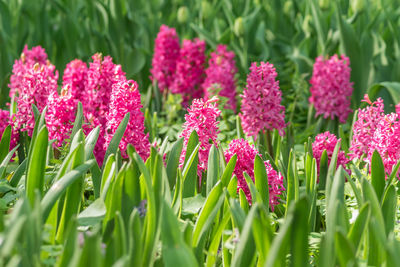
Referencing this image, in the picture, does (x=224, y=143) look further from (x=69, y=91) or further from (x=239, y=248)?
(x=239, y=248)

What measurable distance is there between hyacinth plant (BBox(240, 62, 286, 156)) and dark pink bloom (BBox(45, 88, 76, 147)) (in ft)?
2.29

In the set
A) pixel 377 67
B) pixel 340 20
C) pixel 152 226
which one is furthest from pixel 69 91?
pixel 377 67

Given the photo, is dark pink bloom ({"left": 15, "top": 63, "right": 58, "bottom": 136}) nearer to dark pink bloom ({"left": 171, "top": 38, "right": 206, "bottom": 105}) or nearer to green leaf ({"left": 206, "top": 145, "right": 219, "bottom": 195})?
green leaf ({"left": 206, "top": 145, "right": 219, "bottom": 195})

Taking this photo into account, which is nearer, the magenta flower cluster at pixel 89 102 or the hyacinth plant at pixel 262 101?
the magenta flower cluster at pixel 89 102

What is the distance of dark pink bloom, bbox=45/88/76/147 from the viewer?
2.21m

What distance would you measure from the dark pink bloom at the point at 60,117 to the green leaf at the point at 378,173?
1.06 m

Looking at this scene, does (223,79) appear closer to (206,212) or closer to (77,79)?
(77,79)

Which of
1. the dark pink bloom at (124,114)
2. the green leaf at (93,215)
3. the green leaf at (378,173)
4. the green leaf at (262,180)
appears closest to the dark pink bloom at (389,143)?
the green leaf at (378,173)

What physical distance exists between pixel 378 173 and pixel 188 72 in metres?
2.07

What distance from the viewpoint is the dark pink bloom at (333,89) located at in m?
3.12

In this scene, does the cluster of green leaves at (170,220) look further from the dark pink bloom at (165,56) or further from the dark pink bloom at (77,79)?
the dark pink bloom at (165,56)

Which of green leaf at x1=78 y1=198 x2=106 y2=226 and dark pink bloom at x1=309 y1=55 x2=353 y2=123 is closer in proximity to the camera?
green leaf at x1=78 y1=198 x2=106 y2=226

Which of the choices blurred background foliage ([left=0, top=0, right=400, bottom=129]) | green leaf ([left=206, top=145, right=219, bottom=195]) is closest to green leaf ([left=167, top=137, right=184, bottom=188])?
green leaf ([left=206, top=145, right=219, bottom=195])

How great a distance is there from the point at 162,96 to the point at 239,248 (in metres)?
2.73
